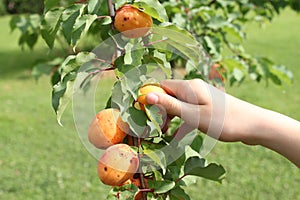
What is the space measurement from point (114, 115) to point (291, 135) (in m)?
0.37

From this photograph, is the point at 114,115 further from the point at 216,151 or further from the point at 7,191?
the point at 216,151

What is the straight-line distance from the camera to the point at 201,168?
122cm

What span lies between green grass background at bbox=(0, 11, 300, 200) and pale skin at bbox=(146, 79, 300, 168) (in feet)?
6.15

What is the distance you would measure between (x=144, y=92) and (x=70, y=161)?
376 cm

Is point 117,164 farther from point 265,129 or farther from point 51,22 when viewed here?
point 51,22

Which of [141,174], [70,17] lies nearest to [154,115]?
[141,174]

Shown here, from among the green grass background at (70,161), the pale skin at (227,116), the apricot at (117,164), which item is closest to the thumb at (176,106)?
the pale skin at (227,116)

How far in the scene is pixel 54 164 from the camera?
15.2 ft

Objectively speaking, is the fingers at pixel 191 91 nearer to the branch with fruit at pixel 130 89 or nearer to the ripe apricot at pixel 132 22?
the branch with fruit at pixel 130 89

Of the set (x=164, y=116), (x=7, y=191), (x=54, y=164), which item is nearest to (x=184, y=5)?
(x=164, y=116)

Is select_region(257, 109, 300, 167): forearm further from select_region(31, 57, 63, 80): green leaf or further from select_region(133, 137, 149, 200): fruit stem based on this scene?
select_region(31, 57, 63, 80): green leaf

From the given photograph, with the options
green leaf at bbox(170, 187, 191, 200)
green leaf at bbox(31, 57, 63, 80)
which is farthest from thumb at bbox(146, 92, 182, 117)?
green leaf at bbox(31, 57, 63, 80)

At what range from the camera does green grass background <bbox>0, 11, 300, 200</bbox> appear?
3.99 metres

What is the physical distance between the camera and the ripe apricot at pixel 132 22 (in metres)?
1.09
